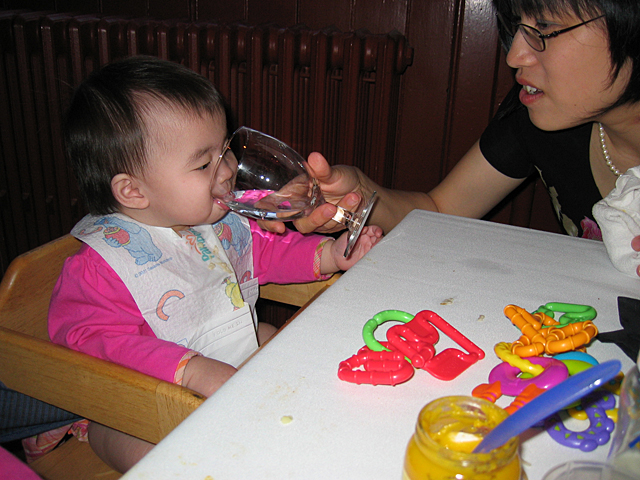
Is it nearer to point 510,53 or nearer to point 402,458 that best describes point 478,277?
point 402,458

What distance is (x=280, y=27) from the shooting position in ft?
5.21

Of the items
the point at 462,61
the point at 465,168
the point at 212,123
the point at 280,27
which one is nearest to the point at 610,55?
the point at 465,168

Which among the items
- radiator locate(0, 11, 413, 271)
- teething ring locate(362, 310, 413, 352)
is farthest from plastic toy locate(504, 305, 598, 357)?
radiator locate(0, 11, 413, 271)

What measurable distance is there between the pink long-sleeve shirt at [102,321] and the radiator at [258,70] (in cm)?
77

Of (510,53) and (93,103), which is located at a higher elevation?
(510,53)

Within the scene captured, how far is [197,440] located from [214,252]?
0.68m

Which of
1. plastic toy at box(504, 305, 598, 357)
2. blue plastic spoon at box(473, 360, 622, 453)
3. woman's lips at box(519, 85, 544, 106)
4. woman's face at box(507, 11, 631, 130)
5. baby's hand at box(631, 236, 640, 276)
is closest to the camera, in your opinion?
blue plastic spoon at box(473, 360, 622, 453)

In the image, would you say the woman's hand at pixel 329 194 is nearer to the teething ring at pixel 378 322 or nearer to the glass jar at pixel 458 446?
the teething ring at pixel 378 322

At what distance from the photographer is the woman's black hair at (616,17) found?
75 centimetres

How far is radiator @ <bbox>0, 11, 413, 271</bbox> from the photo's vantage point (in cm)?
151

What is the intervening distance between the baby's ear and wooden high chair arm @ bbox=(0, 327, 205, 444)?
316 mm

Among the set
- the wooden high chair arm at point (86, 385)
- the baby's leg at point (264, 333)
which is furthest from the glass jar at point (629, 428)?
the baby's leg at point (264, 333)

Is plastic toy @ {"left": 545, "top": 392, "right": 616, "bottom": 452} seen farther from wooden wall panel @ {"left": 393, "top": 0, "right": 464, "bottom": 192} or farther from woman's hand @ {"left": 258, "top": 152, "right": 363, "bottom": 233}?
wooden wall panel @ {"left": 393, "top": 0, "right": 464, "bottom": 192}

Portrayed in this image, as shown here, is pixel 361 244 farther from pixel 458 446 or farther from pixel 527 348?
pixel 458 446
